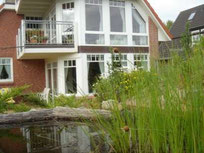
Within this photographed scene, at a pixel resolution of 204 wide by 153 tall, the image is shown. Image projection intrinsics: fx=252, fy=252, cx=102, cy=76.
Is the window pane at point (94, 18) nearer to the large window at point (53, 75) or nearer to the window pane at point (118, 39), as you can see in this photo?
the window pane at point (118, 39)

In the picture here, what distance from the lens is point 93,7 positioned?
12648mm

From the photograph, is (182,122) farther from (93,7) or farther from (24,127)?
(93,7)

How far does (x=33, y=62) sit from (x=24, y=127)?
35.6 feet

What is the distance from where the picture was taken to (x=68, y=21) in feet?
40.5

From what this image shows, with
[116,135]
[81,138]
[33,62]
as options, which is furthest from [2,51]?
Answer: [116,135]

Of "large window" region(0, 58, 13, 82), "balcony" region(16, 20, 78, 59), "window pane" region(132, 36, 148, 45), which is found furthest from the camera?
"large window" region(0, 58, 13, 82)

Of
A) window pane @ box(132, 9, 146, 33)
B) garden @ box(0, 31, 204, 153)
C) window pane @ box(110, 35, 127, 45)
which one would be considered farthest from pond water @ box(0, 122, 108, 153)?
window pane @ box(132, 9, 146, 33)

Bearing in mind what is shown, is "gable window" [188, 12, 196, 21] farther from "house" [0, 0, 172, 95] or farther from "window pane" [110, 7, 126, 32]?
"window pane" [110, 7, 126, 32]

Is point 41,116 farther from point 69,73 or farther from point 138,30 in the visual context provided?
point 138,30

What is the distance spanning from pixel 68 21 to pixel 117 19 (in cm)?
268

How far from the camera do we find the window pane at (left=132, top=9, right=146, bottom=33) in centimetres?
1386

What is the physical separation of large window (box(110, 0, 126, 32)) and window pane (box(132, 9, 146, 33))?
66 cm

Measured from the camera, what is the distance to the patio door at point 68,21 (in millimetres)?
12414

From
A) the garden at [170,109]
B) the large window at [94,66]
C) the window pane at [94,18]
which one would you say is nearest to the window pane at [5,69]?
the large window at [94,66]
